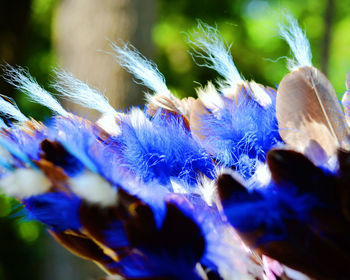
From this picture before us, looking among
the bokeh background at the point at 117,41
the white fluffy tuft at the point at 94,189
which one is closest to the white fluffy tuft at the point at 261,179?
the white fluffy tuft at the point at 94,189

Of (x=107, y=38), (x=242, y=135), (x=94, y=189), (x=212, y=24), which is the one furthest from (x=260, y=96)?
(x=212, y=24)

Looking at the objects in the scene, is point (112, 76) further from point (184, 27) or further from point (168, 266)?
point (184, 27)

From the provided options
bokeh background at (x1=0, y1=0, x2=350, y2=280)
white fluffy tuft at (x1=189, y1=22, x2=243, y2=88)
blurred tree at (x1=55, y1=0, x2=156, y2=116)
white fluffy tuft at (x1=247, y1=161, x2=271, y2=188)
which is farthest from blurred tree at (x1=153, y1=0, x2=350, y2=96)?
white fluffy tuft at (x1=247, y1=161, x2=271, y2=188)

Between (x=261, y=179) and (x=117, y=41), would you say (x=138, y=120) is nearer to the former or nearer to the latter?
(x=261, y=179)

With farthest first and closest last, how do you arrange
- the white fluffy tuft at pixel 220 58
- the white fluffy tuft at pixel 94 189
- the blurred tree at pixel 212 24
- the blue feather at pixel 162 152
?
the blurred tree at pixel 212 24 → the white fluffy tuft at pixel 220 58 → the blue feather at pixel 162 152 → the white fluffy tuft at pixel 94 189

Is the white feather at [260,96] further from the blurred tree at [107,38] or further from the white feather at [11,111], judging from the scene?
the blurred tree at [107,38]
